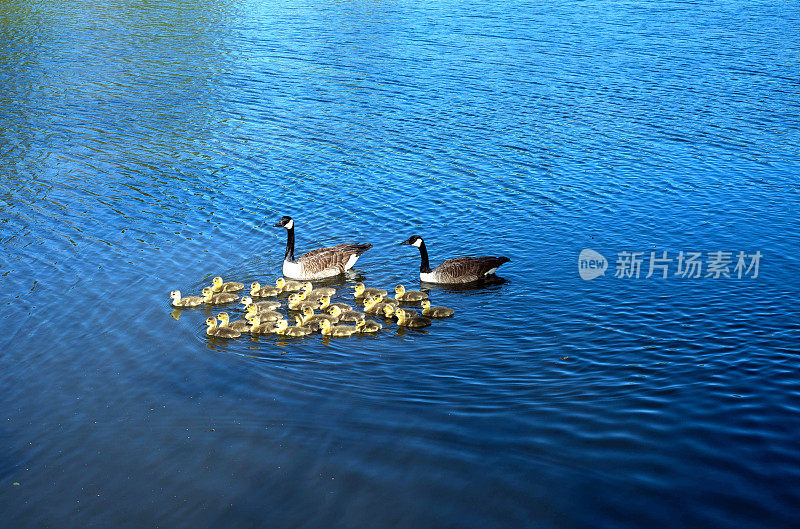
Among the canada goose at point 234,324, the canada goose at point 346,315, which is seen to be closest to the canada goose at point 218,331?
the canada goose at point 234,324

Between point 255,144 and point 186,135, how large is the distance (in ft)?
9.74

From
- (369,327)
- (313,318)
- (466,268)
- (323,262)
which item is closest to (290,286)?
(323,262)

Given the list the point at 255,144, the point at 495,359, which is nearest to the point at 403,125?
the point at 255,144

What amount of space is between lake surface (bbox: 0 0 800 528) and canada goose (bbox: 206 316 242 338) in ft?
0.78

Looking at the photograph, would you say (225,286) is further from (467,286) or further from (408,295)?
(467,286)

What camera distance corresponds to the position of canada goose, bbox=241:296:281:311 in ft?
50.5

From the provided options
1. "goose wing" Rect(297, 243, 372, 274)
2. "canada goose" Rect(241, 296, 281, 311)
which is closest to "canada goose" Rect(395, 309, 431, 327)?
"canada goose" Rect(241, 296, 281, 311)

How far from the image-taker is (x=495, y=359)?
13242 mm

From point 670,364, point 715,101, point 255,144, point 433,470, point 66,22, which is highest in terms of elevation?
point 66,22

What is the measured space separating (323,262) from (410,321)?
Result: 3.31 metres

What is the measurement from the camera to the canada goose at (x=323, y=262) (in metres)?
17.2

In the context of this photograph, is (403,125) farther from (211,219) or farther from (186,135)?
(211,219)

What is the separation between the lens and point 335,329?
47.4 ft

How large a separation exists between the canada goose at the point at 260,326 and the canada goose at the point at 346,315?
113 cm
